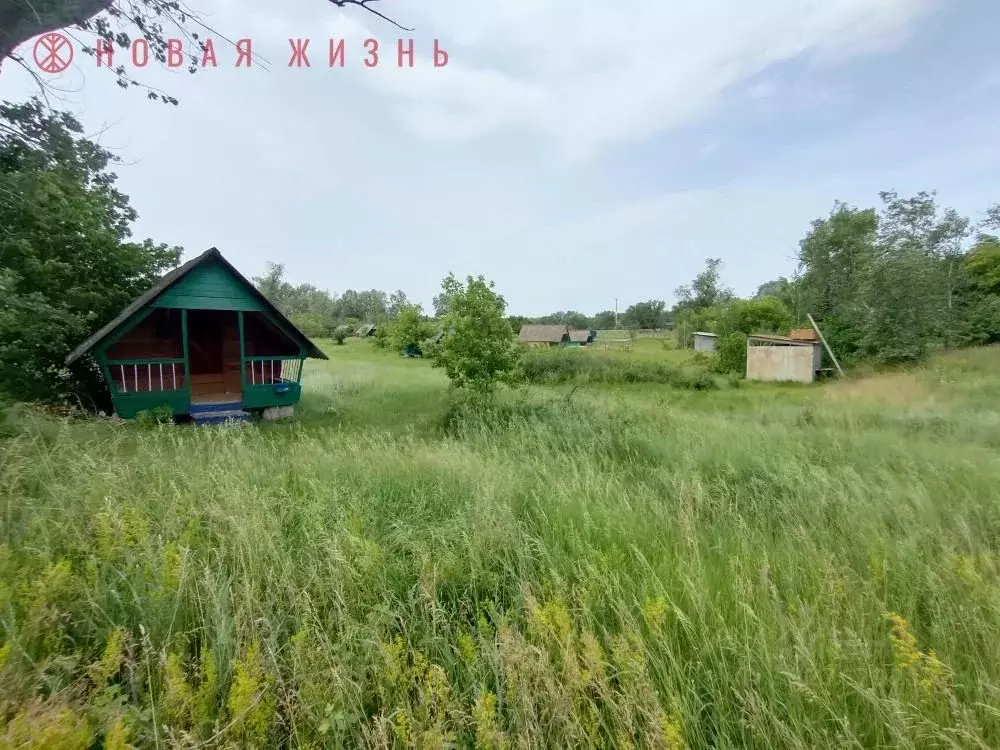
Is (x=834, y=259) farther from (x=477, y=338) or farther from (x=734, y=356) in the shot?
(x=477, y=338)

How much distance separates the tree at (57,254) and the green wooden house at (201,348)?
0.80 metres

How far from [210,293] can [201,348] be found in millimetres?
2456

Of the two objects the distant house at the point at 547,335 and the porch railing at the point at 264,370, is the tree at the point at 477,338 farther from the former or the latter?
the distant house at the point at 547,335

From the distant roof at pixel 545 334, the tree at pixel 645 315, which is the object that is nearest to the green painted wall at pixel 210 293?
the distant roof at pixel 545 334

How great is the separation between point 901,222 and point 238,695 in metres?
37.4

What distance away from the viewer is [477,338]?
971 cm

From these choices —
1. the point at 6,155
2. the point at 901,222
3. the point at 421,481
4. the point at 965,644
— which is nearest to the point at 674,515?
the point at 965,644

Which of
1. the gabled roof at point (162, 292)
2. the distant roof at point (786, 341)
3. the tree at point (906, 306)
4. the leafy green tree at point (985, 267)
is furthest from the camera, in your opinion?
the leafy green tree at point (985, 267)

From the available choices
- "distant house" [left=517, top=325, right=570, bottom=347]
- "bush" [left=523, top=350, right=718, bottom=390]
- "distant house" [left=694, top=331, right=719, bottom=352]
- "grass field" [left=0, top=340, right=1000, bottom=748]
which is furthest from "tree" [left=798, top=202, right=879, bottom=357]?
"grass field" [left=0, top=340, right=1000, bottom=748]

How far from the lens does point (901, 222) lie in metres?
26.3

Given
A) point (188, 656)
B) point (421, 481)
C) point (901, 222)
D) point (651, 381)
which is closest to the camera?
point (188, 656)

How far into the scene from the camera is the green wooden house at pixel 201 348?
9.21m

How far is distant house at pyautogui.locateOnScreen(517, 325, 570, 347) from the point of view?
51.6 metres

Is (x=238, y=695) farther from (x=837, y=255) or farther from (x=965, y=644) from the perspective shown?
(x=837, y=255)
